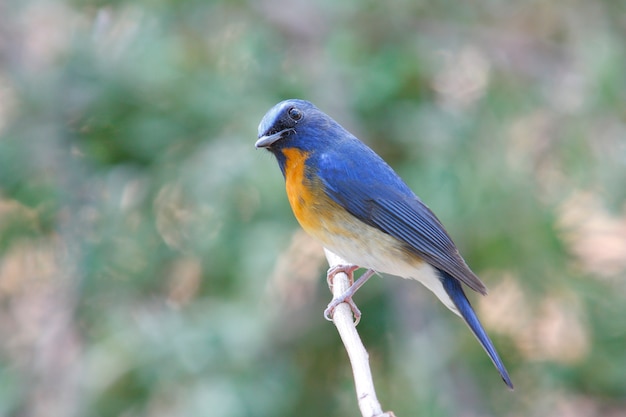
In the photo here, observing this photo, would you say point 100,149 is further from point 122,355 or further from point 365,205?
point 365,205

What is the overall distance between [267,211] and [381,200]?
0.67 meters

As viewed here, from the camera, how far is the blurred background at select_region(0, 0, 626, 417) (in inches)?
159

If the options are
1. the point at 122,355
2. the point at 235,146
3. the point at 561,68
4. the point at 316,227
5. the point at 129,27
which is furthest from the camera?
the point at 561,68

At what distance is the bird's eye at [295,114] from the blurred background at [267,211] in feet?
1.81

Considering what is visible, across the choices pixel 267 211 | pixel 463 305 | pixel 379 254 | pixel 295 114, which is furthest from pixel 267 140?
pixel 463 305

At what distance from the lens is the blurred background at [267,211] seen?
13.2ft

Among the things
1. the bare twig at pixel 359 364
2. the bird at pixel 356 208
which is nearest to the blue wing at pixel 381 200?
the bird at pixel 356 208

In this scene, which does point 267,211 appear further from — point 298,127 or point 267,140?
point 267,140

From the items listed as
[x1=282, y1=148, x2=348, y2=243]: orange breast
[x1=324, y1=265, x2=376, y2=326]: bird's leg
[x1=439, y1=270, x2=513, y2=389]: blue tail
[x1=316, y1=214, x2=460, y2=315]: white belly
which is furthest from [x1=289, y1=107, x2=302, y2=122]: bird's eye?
[x1=439, y1=270, x2=513, y2=389]: blue tail

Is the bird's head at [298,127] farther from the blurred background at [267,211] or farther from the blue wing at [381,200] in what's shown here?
the blurred background at [267,211]

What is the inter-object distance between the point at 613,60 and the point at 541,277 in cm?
119

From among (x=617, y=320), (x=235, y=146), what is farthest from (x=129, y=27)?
(x=617, y=320)

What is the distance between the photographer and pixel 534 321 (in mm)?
4359

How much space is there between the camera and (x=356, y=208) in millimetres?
3543
